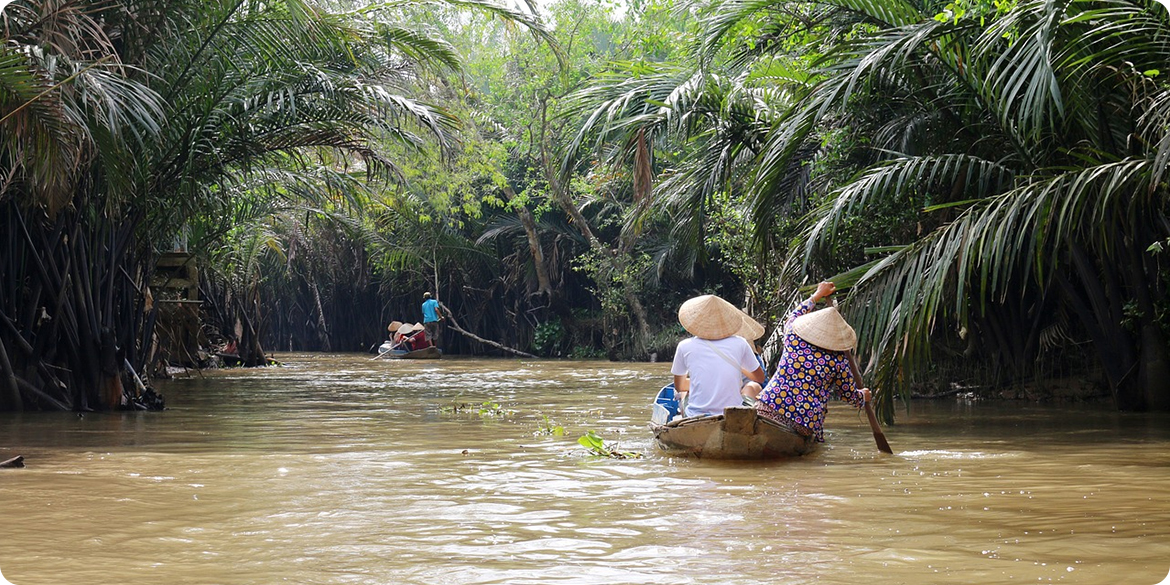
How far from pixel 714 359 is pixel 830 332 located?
83 centimetres

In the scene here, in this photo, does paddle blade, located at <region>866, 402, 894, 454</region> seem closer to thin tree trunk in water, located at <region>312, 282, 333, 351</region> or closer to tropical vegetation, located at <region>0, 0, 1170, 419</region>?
tropical vegetation, located at <region>0, 0, 1170, 419</region>

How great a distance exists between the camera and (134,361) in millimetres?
13258

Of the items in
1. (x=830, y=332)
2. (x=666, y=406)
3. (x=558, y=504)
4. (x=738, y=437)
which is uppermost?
(x=830, y=332)

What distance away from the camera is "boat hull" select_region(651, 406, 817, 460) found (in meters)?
8.10

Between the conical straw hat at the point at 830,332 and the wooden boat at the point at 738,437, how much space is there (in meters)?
0.66

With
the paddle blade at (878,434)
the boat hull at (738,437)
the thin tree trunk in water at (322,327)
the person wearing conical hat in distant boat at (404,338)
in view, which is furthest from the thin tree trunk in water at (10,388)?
the thin tree trunk in water at (322,327)

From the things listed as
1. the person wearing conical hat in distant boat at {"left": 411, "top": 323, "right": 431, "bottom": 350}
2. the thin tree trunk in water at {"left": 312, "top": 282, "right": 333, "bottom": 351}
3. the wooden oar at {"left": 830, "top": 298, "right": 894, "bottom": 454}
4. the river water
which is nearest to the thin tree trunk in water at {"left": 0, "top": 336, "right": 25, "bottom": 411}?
the river water

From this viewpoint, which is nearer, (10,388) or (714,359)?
(714,359)

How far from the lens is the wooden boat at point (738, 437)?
810 centimetres

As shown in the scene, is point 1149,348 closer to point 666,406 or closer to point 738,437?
point 666,406

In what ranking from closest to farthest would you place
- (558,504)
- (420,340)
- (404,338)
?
(558,504) < (420,340) < (404,338)

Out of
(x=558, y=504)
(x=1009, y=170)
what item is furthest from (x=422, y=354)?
(x=558, y=504)

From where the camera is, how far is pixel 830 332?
845 centimetres

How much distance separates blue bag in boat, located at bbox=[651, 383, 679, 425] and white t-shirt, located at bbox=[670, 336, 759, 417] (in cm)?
71
